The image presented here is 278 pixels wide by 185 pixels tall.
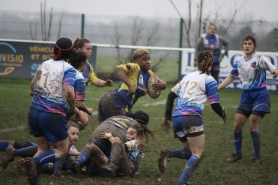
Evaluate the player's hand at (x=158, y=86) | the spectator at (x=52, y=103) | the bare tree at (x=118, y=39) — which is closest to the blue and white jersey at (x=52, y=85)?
the spectator at (x=52, y=103)

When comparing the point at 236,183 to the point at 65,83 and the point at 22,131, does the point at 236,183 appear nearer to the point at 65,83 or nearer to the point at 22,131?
the point at 65,83

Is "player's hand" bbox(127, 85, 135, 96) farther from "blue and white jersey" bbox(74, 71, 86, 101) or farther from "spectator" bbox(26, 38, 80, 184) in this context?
"spectator" bbox(26, 38, 80, 184)

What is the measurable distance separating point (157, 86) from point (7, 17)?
15.2 meters

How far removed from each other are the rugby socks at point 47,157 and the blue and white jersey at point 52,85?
0.45m

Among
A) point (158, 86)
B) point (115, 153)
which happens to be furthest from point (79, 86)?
point (158, 86)

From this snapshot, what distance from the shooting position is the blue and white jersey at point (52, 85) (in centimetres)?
628

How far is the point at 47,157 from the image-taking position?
6.37m

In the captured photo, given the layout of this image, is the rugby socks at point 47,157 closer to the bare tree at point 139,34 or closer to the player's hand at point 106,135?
the player's hand at point 106,135

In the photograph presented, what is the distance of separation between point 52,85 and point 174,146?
13.5ft

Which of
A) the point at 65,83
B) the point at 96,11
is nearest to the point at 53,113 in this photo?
the point at 65,83

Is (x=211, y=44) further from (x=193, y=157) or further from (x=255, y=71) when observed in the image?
(x=193, y=157)

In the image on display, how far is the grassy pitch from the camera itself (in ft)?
23.9

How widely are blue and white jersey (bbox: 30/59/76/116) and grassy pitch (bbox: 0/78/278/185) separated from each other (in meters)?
1.02

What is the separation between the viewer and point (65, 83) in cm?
624
